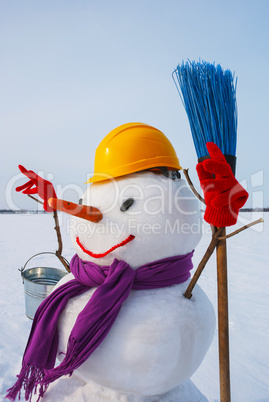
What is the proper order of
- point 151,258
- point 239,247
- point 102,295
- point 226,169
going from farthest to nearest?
point 239,247 → point 151,258 → point 102,295 → point 226,169

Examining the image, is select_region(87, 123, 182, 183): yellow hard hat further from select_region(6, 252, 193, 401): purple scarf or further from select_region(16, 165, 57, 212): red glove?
select_region(6, 252, 193, 401): purple scarf

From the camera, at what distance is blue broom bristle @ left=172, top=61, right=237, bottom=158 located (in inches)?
49.8

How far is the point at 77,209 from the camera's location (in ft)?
4.04

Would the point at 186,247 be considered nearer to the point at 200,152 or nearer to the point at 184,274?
the point at 184,274

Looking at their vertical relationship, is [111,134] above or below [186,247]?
Answer: above

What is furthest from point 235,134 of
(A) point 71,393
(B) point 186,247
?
(A) point 71,393

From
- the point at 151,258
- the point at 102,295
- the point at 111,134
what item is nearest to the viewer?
the point at 102,295

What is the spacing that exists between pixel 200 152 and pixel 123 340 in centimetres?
88

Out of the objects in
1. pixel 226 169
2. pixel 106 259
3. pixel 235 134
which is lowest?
pixel 106 259

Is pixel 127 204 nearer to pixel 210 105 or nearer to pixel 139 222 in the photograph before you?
pixel 139 222

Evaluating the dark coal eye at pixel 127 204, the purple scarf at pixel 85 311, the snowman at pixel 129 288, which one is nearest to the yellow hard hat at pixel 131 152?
the snowman at pixel 129 288

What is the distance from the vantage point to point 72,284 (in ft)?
4.44

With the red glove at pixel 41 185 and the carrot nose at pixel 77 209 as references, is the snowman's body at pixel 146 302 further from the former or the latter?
the red glove at pixel 41 185

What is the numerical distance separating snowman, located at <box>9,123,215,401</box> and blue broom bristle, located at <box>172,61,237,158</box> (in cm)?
20
